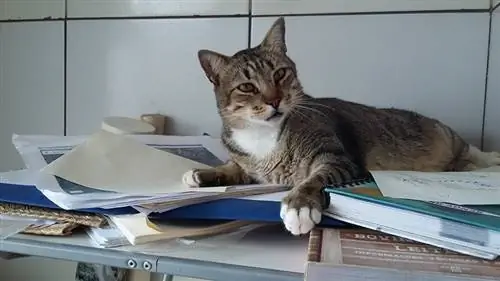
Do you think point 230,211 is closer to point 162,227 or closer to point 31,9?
point 162,227

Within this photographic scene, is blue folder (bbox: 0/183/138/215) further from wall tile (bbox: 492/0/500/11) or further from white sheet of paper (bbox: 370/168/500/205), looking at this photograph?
wall tile (bbox: 492/0/500/11)

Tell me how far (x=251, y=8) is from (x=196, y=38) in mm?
118

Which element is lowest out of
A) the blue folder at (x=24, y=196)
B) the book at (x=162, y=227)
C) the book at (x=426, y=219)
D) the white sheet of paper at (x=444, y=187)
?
the book at (x=162, y=227)

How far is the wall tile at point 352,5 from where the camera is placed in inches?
38.1

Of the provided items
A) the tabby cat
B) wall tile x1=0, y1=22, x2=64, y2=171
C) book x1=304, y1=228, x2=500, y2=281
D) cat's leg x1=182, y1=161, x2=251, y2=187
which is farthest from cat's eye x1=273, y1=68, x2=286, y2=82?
wall tile x1=0, y1=22, x2=64, y2=171

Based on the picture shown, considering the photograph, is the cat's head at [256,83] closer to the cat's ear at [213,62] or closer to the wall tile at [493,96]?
the cat's ear at [213,62]

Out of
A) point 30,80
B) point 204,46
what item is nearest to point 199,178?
point 204,46

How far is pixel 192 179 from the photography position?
73 centimetres

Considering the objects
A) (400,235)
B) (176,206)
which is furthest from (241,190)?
(400,235)

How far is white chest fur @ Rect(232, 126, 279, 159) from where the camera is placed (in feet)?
2.74

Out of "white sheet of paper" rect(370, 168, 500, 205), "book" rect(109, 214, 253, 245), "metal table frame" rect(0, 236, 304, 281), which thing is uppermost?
"white sheet of paper" rect(370, 168, 500, 205)

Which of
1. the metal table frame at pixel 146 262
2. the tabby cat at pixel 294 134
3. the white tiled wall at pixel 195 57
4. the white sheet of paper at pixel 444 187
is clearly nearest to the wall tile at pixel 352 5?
the white tiled wall at pixel 195 57

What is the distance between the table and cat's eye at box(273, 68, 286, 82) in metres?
0.26

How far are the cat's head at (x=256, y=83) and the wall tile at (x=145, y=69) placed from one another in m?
0.23
